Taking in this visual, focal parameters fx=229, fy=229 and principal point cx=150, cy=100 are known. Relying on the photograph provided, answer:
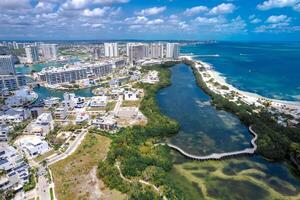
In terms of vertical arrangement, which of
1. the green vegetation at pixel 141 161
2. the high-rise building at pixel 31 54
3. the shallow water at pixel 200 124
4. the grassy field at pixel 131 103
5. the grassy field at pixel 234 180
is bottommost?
the grassy field at pixel 234 180

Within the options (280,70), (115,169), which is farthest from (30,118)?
(280,70)

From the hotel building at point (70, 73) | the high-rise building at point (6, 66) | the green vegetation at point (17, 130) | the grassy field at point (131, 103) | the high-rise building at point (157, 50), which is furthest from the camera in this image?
the high-rise building at point (157, 50)

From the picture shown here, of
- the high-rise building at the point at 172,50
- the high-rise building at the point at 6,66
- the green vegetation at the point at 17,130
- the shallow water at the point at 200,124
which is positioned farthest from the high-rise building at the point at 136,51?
the green vegetation at the point at 17,130

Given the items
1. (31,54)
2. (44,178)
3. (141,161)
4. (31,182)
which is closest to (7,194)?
(31,182)

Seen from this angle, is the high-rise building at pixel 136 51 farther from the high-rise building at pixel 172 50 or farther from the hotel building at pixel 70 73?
the hotel building at pixel 70 73

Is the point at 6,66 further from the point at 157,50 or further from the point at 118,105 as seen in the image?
the point at 157,50

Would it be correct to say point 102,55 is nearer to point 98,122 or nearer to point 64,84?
point 64,84

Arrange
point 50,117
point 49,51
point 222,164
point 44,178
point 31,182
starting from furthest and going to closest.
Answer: point 49,51, point 50,117, point 222,164, point 44,178, point 31,182
